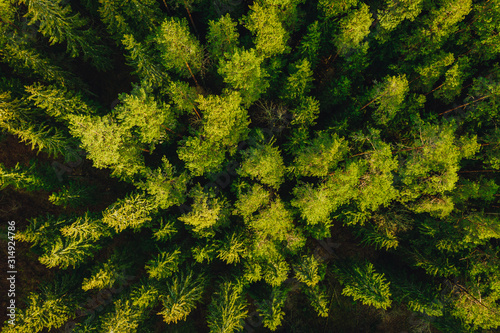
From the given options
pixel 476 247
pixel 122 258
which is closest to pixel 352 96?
pixel 476 247

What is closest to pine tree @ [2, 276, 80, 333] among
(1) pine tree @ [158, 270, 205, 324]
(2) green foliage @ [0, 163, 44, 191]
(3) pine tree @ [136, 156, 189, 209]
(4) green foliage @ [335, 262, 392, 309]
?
(2) green foliage @ [0, 163, 44, 191]

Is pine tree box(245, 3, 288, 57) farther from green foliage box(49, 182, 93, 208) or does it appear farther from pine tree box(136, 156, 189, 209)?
green foliage box(49, 182, 93, 208)

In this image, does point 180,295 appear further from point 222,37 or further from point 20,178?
point 222,37

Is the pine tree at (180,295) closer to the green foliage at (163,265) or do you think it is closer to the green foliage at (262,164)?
the green foliage at (163,265)

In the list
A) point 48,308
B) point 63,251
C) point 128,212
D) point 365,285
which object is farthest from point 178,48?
point 365,285

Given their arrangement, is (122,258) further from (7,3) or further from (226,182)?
(7,3)
